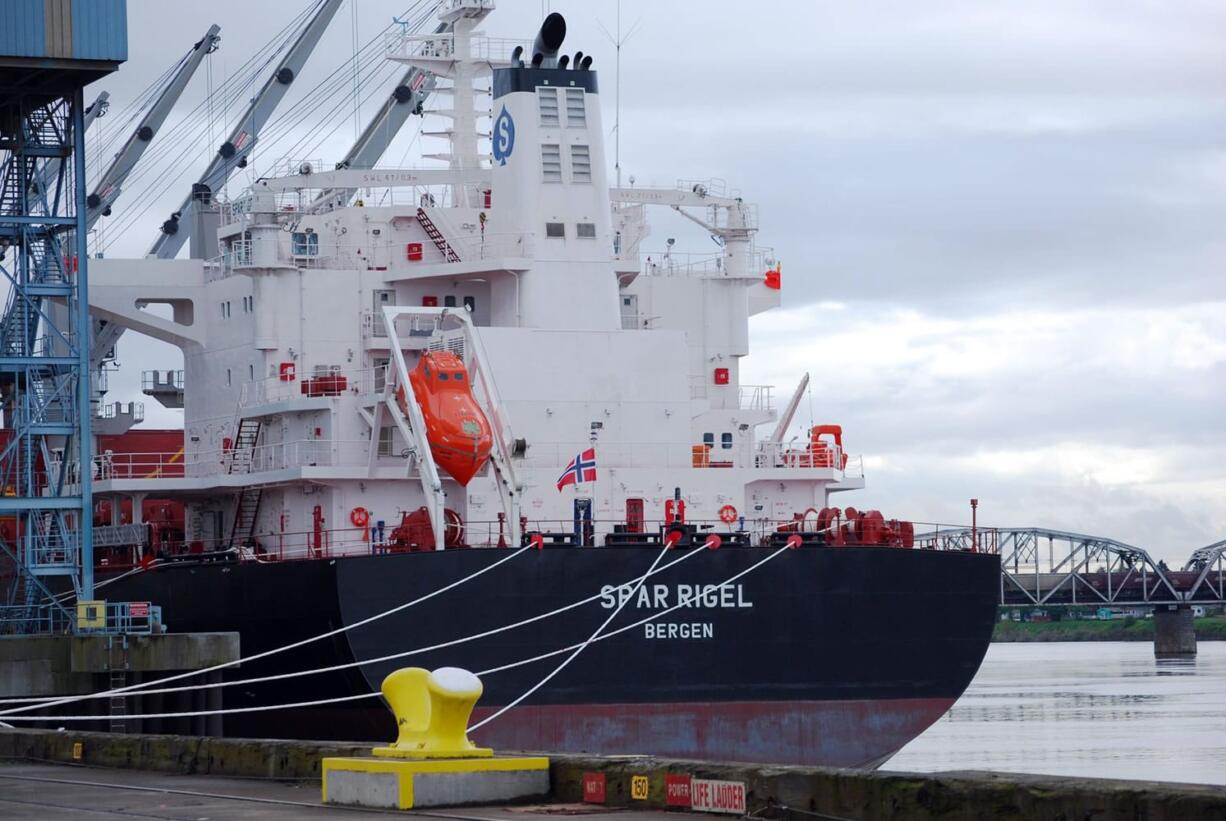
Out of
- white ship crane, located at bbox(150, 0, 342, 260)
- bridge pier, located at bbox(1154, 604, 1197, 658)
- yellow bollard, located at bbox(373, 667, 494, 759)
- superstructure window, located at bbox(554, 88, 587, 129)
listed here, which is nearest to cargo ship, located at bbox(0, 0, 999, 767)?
superstructure window, located at bbox(554, 88, 587, 129)

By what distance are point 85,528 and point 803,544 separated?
11.2 metres

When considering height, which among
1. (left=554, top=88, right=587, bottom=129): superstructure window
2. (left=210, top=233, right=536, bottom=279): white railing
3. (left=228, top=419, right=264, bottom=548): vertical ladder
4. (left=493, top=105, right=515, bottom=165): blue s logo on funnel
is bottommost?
(left=228, top=419, right=264, bottom=548): vertical ladder

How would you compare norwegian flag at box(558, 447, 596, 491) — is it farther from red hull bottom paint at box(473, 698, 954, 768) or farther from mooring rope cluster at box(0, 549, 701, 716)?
red hull bottom paint at box(473, 698, 954, 768)

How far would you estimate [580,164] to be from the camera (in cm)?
3206

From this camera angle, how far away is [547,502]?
30.0m

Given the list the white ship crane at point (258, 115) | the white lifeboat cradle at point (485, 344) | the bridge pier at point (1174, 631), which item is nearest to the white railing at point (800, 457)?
the white lifeboat cradle at point (485, 344)

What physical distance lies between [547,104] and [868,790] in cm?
2077

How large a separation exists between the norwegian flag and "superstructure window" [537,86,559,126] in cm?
598

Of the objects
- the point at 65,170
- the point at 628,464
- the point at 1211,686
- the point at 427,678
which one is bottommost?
the point at 1211,686

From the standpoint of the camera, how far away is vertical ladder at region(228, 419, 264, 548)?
32.3 m

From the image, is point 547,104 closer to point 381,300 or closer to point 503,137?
point 503,137

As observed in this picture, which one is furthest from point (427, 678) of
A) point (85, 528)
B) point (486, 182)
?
point (486, 182)

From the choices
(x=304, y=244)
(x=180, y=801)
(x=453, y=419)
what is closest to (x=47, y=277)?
(x=304, y=244)

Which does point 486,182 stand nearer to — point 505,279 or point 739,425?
point 505,279
